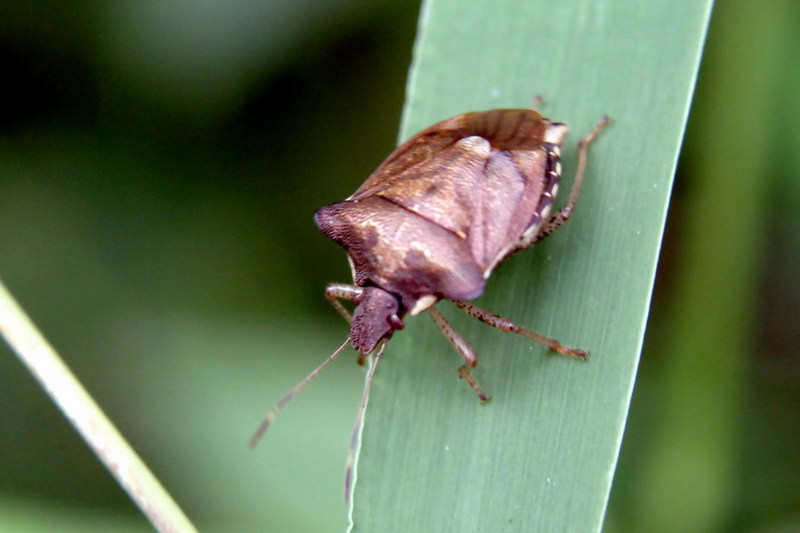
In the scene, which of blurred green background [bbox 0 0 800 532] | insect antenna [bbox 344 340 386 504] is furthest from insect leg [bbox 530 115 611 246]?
blurred green background [bbox 0 0 800 532]

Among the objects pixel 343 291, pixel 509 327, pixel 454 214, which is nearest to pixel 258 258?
pixel 343 291

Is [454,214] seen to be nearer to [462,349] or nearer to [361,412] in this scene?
[462,349]

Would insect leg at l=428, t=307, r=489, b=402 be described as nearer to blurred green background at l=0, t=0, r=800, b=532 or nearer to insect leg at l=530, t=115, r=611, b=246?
insect leg at l=530, t=115, r=611, b=246

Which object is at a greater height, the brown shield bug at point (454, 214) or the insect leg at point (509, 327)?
the brown shield bug at point (454, 214)

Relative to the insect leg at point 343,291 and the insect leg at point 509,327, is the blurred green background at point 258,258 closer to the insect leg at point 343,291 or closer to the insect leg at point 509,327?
the insect leg at point 343,291

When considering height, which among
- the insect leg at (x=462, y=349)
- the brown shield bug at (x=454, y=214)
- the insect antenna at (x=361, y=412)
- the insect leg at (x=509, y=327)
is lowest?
the insect antenna at (x=361, y=412)

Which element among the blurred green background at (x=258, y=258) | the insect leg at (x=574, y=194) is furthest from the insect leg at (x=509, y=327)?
the blurred green background at (x=258, y=258)

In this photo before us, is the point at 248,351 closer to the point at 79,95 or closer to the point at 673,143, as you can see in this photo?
the point at 79,95
